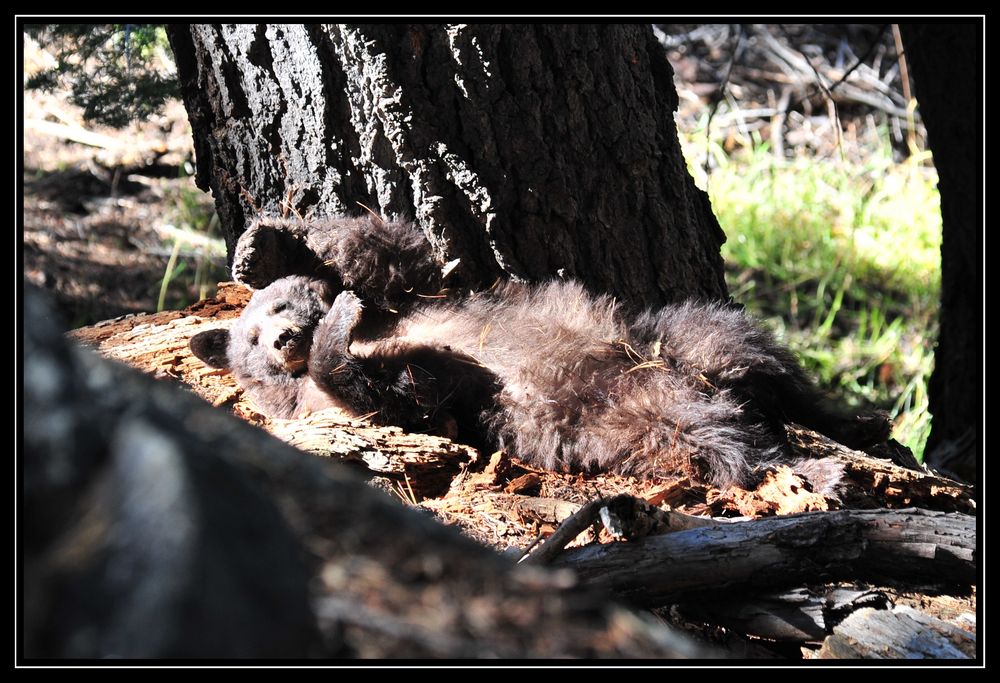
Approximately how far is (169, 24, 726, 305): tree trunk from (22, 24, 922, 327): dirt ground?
5.71 feet

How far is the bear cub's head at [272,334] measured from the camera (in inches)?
133

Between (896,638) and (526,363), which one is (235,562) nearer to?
(896,638)

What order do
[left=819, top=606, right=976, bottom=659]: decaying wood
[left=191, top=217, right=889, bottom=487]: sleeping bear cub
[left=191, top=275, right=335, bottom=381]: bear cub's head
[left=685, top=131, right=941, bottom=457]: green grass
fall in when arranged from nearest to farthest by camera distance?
[left=819, top=606, right=976, bottom=659]: decaying wood
[left=191, top=217, right=889, bottom=487]: sleeping bear cub
[left=191, top=275, right=335, bottom=381]: bear cub's head
[left=685, top=131, right=941, bottom=457]: green grass

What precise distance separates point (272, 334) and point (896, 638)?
7.81 feet

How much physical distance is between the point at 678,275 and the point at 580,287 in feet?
1.53

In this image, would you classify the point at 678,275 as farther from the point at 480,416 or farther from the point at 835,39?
the point at 835,39

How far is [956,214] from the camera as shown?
4.79 metres

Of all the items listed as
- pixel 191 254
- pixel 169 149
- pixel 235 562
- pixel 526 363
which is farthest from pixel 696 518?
pixel 169 149

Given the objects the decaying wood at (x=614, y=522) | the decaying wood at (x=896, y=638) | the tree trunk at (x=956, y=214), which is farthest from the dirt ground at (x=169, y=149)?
the decaying wood at (x=896, y=638)

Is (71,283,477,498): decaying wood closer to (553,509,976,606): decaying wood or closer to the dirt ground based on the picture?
(553,509,976,606): decaying wood

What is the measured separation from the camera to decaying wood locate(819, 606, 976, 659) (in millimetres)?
2146

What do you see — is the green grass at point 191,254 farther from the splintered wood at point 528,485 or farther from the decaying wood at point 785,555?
the decaying wood at point 785,555

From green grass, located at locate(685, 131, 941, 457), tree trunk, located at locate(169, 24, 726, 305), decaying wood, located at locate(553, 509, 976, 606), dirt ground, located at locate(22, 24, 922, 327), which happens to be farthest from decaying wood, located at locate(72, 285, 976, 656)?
green grass, located at locate(685, 131, 941, 457)

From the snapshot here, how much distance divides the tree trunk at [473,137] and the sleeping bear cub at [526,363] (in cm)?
14
